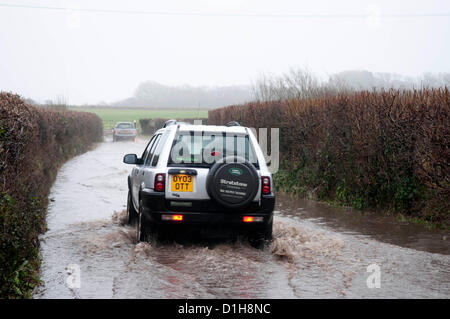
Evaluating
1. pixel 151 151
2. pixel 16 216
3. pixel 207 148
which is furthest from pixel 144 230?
pixel 16 216

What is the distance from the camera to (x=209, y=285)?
22.5 ft

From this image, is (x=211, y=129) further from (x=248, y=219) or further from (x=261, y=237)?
(x=261, y=237)

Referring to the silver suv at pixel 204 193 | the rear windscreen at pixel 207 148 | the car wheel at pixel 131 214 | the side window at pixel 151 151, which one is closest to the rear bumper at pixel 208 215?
the silver suv at pixel 204 193

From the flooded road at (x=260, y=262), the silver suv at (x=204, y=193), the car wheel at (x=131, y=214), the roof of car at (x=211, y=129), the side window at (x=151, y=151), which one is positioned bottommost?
the flooded road at (x=260, y=262)

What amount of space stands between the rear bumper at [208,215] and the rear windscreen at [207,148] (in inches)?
22.4

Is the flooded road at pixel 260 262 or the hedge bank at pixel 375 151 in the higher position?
the hedge bank at pixel 375 151

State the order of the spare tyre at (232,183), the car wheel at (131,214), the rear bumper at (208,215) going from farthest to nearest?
the car wheel at (131,214)
the rear bumper at (208,215)
the spare tyre at (232,183)

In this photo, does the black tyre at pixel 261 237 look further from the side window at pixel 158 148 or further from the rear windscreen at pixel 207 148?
the side window at pixel 158 148

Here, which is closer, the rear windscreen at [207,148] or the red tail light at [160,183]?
the red tail light at [160,183]

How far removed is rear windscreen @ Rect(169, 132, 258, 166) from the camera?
8273 mm

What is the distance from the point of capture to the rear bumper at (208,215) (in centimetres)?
798
